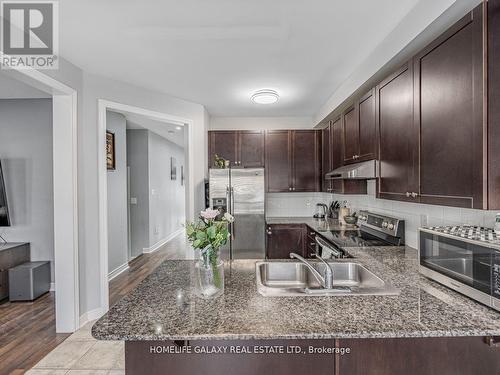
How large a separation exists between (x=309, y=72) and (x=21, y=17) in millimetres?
2357

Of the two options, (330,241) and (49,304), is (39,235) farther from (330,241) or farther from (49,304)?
(330,241)

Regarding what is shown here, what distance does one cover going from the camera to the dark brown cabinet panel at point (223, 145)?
4.32 m

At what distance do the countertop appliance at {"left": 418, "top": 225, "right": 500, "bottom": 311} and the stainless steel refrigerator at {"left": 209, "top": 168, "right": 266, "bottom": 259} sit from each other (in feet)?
8.08

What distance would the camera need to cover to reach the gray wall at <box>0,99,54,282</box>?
363 cm

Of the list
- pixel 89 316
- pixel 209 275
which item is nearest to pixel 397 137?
pixel 209 275

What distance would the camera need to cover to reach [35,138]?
363 cm

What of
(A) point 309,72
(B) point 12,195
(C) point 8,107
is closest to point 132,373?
(A) point 309,72

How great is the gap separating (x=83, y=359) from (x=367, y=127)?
9.95 feet

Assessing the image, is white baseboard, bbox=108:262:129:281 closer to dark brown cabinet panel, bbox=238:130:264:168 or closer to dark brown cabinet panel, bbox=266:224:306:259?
dark brown cabinet panel, bbox=266:224:306:259

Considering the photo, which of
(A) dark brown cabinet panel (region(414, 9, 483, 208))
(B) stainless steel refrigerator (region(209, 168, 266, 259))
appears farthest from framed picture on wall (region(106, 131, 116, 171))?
(A) dark brown cabinet panel (region(414, 9, 483, 208))

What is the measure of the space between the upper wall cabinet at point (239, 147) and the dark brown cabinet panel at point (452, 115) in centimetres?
280

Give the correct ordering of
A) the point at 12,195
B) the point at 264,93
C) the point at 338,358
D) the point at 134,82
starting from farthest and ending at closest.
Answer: the point at 12,195, the point at 264,93, the point at 134,82, the point at 338,358

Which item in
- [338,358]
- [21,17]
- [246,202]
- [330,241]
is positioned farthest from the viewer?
[246,202]

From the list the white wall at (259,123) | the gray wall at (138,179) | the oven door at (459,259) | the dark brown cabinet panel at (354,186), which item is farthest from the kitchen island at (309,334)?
the gray wall at (138,179)
